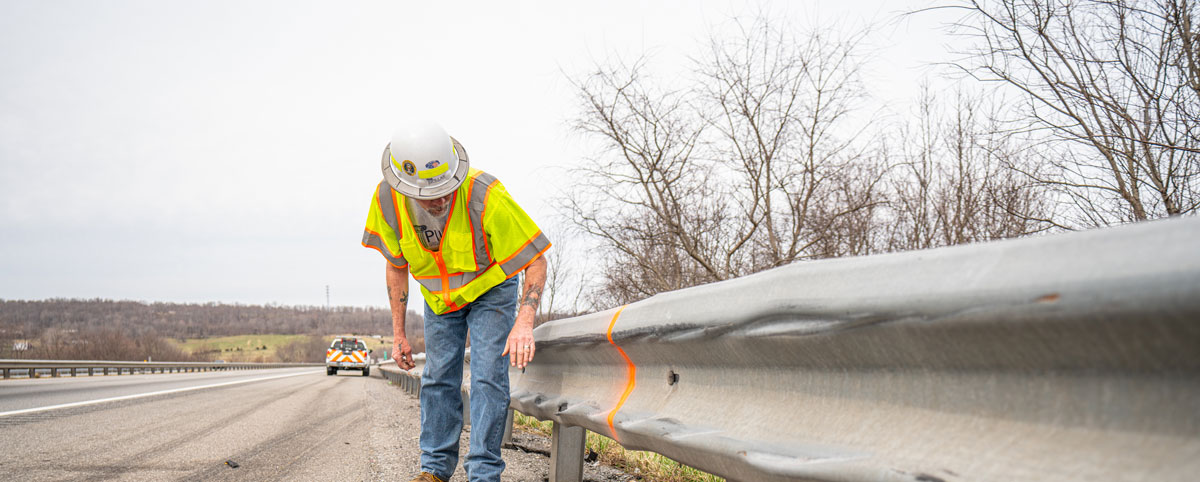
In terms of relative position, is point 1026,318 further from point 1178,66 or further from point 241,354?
point 241,354

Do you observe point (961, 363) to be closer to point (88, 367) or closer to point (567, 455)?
point (567, 455)

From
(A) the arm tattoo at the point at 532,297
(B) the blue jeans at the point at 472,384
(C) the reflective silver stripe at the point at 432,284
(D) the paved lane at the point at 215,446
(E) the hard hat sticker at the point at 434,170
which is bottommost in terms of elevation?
(D) the paved lane at the point at 215,446

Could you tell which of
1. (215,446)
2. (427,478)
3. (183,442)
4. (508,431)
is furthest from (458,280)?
(183,442)

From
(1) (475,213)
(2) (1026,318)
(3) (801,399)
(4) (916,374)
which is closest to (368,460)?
(1) (475,213)

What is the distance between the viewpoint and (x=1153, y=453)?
0.95 metres

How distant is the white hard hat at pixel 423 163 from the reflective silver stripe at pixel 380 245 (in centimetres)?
44

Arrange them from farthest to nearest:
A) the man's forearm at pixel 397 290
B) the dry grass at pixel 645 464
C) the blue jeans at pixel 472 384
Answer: the man's forearm at pixel 397 290, the dry grass at pixel 645 464, the blue jeans at pixel 472 384

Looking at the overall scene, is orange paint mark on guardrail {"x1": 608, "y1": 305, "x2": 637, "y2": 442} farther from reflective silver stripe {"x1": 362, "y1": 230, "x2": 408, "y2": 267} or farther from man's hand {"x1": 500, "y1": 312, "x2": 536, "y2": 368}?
reflective silver stripe {"x1": 362, "y1": 230, "x2": 408, "y2": 267}

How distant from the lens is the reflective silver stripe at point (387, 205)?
3.59m

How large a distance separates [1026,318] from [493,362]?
274cm

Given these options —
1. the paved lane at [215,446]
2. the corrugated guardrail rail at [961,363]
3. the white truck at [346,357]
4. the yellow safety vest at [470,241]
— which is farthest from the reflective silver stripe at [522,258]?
the white truck at [346,357]

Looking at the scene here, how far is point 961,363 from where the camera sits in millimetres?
1231

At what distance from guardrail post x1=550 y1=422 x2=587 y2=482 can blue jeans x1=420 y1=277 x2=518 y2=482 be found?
0.27m

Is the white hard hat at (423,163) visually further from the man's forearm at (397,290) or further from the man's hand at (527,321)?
the man's forearm at (397,290)
